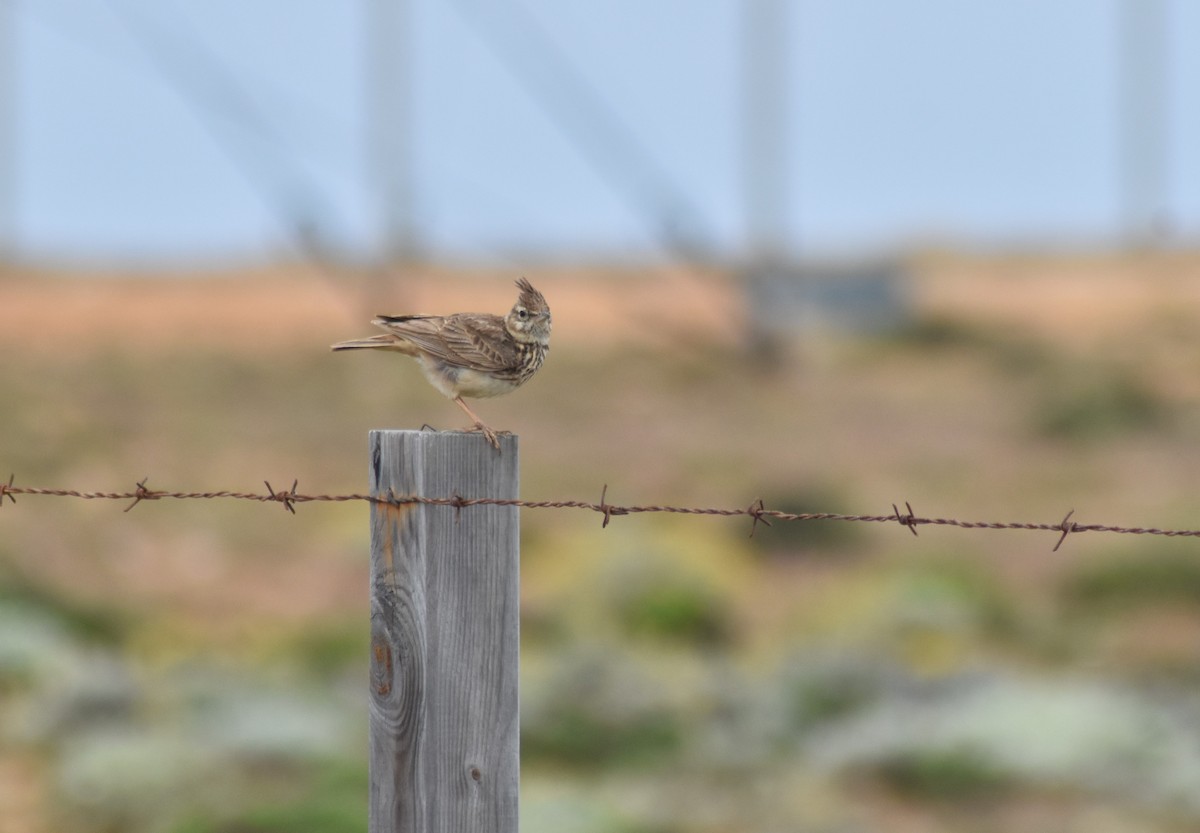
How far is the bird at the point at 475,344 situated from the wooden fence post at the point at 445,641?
113 centimetres

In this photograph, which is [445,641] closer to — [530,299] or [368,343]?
[368,343]

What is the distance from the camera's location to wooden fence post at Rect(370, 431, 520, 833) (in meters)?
4.56

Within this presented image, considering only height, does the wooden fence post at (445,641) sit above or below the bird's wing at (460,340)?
below

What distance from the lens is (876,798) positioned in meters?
12.5

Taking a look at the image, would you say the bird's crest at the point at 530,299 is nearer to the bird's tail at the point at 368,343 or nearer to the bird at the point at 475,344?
the bird at the point at 475,344

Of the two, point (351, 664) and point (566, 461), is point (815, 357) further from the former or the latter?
point (351, 664)

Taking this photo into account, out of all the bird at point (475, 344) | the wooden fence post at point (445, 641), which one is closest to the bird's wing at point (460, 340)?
the bird at point (475, 344)

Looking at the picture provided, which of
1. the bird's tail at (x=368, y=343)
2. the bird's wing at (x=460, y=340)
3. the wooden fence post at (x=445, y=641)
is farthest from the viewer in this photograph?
the bird's wing at (x=460, y=340)

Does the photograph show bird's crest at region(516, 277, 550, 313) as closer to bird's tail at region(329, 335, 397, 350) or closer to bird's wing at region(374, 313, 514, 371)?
bird's wing at region(374, 313, 514, 371)

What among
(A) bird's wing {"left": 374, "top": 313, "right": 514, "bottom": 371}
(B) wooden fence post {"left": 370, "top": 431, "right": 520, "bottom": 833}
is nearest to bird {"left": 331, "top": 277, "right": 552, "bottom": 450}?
(A) bird's wing {"left": 374, "top": 313, "right": 514, "bottom": 371}

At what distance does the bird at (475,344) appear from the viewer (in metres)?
5.75

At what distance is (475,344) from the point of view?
5.75m

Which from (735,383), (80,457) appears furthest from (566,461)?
(735,383)

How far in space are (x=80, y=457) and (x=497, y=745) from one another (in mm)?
23129
